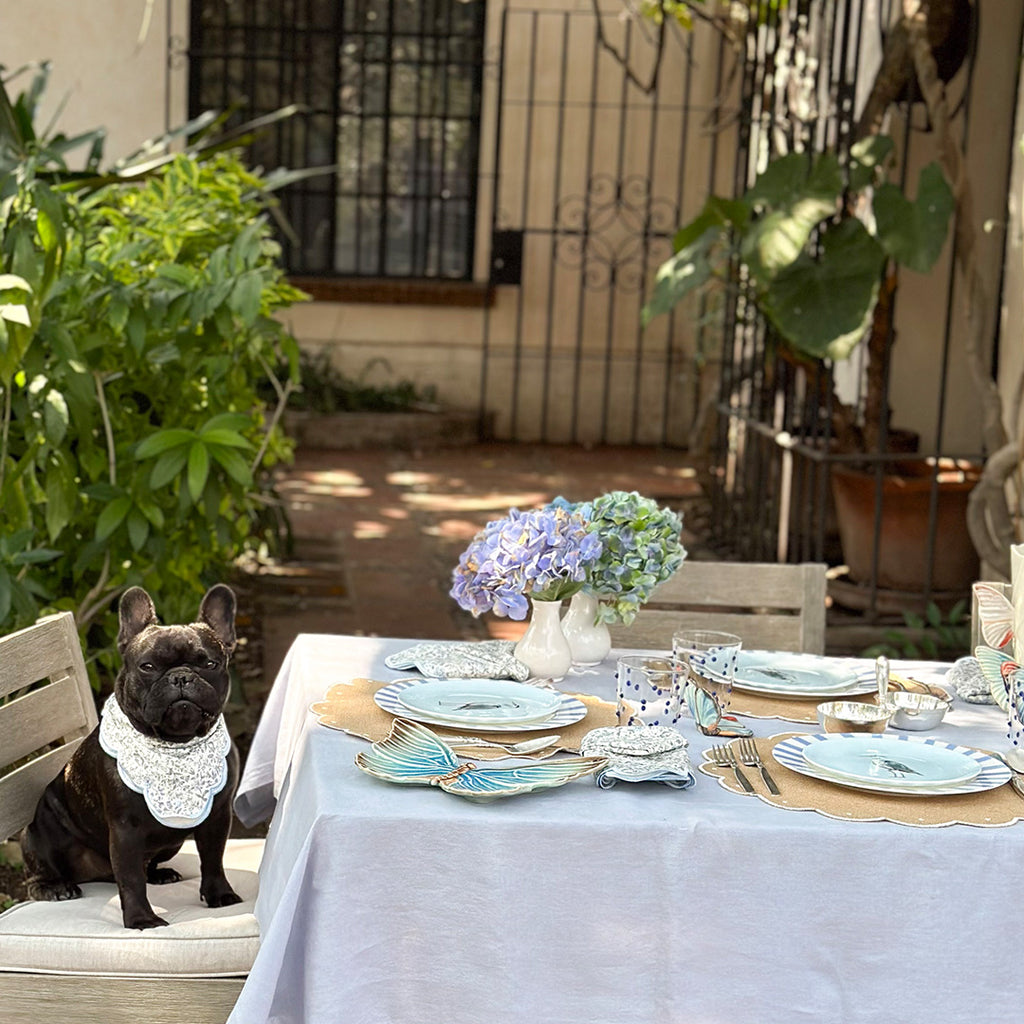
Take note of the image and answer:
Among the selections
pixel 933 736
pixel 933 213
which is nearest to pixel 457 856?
pixel 933 736

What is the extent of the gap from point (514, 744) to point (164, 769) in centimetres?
46

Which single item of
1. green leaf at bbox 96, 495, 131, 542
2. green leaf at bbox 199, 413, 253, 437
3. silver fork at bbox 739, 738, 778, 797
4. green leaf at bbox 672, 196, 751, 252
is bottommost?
green leaf at bbox 96, 495, 131, 542

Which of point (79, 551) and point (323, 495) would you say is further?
point (323, 495)

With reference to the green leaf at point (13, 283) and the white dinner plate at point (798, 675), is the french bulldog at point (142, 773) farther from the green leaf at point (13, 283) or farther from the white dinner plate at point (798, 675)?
the green leaf at point (13, 283)

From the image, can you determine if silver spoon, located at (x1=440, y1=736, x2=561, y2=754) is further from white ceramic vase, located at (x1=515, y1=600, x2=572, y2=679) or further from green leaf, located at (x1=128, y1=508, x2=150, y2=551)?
green leaf, located at (x1=128, y1=508, x2=150, y2=551)

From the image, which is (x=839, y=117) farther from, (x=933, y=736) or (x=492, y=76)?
(x=492, y=76)

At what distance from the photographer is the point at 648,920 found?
1764 mm

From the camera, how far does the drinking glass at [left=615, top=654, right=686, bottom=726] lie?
213cm

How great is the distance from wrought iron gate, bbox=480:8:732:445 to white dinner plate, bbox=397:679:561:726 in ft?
25.5

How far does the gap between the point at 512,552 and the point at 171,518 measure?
62.3 inches

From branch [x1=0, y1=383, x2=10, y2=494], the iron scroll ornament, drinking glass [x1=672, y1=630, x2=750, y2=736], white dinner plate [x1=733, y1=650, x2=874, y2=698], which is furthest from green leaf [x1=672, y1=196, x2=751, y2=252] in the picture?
the iron scroll ornament

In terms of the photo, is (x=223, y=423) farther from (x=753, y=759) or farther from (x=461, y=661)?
(x=753, y=759)

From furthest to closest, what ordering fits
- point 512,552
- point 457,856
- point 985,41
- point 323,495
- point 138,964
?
point 323,495 < point 985,41 < point 512,552 < point 138,964 < point 457,856

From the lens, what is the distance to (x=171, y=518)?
3.70 meters
